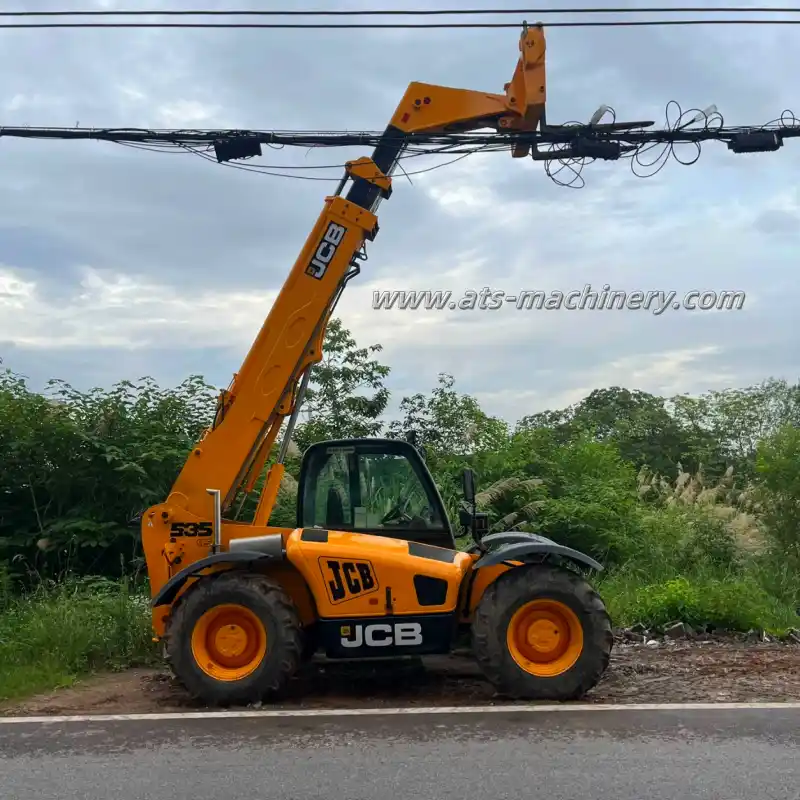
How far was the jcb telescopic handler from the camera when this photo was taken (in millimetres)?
6355

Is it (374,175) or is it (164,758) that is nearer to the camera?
(164,758)

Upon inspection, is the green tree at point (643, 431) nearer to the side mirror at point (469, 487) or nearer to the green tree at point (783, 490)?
the green tree at point (783, 490)

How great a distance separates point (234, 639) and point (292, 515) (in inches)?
188

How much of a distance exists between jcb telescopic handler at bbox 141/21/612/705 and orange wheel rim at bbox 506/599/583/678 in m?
0.01

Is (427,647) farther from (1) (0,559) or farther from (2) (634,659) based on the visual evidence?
(1) (0,559)

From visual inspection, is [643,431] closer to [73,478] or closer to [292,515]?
[292,515]

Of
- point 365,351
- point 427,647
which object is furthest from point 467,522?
point 365,351

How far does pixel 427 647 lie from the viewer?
6.48m

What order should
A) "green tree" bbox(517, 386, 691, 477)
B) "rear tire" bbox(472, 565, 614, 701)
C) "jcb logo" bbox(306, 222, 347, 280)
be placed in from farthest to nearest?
"green tree" bbox(517, 386, 691, 477) → "jcb logo" bbox(306, 222, 347, 280) → "rear tire" bbox(472, 565, 614, 701)

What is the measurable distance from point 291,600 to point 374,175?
3.84m

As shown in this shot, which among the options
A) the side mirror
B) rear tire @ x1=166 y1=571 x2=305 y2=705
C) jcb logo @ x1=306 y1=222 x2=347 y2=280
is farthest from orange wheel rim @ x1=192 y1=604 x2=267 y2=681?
jcb logo @ x1=306 y1=222 x2=347 y2=280

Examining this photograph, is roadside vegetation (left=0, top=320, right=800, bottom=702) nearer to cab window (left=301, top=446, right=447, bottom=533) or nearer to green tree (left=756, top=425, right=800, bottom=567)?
green tree (left=756, top=425, right=800, bottom=567)

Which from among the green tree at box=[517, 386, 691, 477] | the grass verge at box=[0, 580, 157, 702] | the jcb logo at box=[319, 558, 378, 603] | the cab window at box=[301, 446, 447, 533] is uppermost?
the green tree at box=[517, 386, 691, 477]

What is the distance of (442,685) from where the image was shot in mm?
6949
